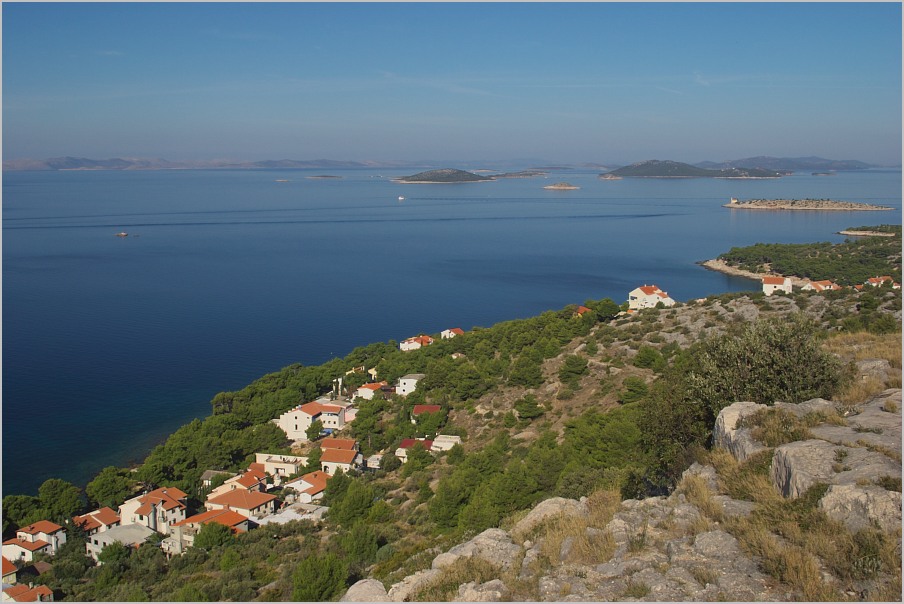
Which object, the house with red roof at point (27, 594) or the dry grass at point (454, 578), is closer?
the dry grass at point (454, 578)

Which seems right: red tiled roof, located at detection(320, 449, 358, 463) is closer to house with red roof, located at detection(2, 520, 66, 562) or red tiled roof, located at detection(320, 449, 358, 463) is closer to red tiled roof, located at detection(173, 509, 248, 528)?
red tiled roof, located at detection(173, 509, 248, 528)

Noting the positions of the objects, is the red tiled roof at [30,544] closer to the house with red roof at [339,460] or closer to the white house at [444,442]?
the house with red roof at [339,460]

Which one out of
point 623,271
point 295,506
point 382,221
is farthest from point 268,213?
point 295,506

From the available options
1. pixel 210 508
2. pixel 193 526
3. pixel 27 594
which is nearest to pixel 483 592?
pixel 27 594

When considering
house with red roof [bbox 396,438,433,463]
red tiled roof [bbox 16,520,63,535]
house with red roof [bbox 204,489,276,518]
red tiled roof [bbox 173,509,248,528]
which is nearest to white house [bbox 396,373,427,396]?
house with red roof [bbox 396,438,433,463]

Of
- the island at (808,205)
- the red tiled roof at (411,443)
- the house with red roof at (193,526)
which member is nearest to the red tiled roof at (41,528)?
the house with red roof at (193,526)

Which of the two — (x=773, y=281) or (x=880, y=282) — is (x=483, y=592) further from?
(x=773, y=281)
